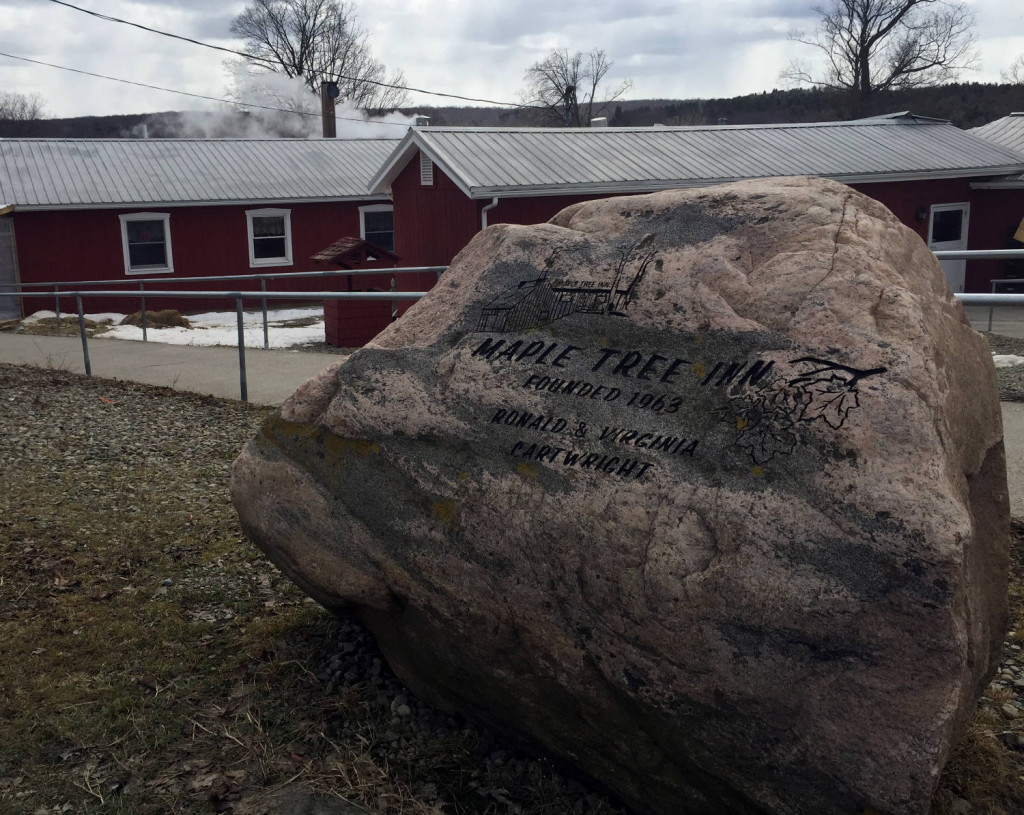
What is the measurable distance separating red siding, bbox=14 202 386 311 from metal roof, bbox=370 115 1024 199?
9.79 feet

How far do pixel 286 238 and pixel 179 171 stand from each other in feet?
8.72

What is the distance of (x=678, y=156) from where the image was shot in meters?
16.0

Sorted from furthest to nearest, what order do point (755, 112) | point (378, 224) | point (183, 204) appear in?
1. point (755, 112)
2. point (378, 224)
3. point (183, 204)

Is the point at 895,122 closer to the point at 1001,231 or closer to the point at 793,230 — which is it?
the point at 1001,231

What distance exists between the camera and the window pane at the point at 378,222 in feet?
69.7

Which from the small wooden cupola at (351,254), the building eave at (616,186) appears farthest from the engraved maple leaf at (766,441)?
the building eave at (616,186)

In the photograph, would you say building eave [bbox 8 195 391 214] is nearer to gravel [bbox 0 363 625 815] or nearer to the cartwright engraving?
gravel [bbox 0 363 625 815]

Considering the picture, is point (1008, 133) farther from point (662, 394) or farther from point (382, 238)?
point (662, 394)

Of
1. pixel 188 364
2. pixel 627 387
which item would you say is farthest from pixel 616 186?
pixel 627 387

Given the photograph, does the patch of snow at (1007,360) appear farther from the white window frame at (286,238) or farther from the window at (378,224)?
the white window frame at (286,238)

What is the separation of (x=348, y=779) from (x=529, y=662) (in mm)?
640

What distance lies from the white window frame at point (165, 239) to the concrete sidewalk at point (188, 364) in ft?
24.8

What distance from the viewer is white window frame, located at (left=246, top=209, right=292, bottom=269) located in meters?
20.1

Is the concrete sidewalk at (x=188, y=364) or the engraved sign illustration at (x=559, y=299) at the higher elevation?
the engraved sign illustration at (x=559, y=299)
